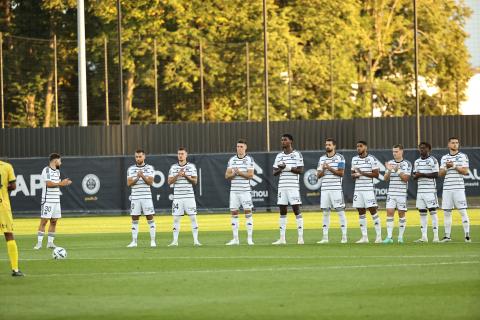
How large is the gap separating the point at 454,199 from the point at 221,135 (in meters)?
25.6

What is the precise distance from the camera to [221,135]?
5134cm

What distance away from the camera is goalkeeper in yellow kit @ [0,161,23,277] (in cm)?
1909

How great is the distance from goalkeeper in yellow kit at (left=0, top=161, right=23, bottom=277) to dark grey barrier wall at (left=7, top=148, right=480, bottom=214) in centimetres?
2462

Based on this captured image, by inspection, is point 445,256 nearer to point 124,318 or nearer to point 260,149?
point 124,318

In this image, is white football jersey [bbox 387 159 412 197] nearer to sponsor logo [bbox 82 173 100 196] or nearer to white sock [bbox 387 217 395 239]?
white sock [bbox 387 217 395 239]

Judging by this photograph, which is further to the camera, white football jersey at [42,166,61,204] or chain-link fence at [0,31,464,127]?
chain-link fence at [0,31,464,127]

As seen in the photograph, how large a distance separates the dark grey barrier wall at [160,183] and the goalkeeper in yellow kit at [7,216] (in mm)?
24623

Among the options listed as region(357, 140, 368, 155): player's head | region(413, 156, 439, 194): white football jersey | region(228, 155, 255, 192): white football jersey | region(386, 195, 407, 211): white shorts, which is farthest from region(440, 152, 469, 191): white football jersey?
region(228, 155, 255, 192): white football jersey

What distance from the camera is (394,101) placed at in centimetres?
6869

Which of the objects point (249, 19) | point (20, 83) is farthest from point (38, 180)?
point (249, 19)

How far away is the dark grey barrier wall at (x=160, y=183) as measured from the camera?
43875 millimetres

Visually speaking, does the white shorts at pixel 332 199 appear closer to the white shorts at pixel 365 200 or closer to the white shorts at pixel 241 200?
the white shorts at pixel 365 200

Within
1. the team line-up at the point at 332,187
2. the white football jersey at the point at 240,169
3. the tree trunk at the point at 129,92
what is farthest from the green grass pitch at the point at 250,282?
the tree trunk at the point at 129,92

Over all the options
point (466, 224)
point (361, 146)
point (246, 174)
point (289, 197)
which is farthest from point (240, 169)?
point (466, 224)
